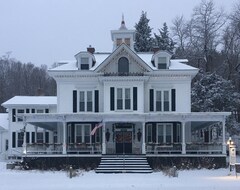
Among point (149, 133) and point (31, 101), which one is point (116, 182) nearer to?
point (149, 133)

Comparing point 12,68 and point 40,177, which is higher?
point 12,68

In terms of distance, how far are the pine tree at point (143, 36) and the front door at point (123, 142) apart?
31575mm

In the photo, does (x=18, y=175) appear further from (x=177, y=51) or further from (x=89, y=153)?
(x=177, y=51)

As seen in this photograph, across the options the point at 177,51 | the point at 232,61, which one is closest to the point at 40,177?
the point at 232,61

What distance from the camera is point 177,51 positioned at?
233 feet

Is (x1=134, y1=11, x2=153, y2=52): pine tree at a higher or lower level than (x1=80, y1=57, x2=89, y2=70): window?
higher

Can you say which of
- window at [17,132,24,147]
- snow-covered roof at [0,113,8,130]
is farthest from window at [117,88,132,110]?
snow-covered roof at [0,113,8,130]

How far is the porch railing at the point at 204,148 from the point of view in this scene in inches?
1540

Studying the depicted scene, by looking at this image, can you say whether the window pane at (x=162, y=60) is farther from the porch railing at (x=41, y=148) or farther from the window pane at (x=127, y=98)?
the porch railing at (x=41, y=148)

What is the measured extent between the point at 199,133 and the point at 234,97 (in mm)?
5063

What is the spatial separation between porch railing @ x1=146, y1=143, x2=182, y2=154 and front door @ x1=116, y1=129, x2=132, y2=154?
290 cm

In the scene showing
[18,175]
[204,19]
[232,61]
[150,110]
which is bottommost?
[18,175]

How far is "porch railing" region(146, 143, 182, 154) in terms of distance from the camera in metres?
39.3

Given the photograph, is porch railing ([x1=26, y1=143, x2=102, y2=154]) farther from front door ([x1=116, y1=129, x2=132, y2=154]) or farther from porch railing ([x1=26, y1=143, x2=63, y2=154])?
front door ([x1=116, y1=129, x2=132, y2=154])
